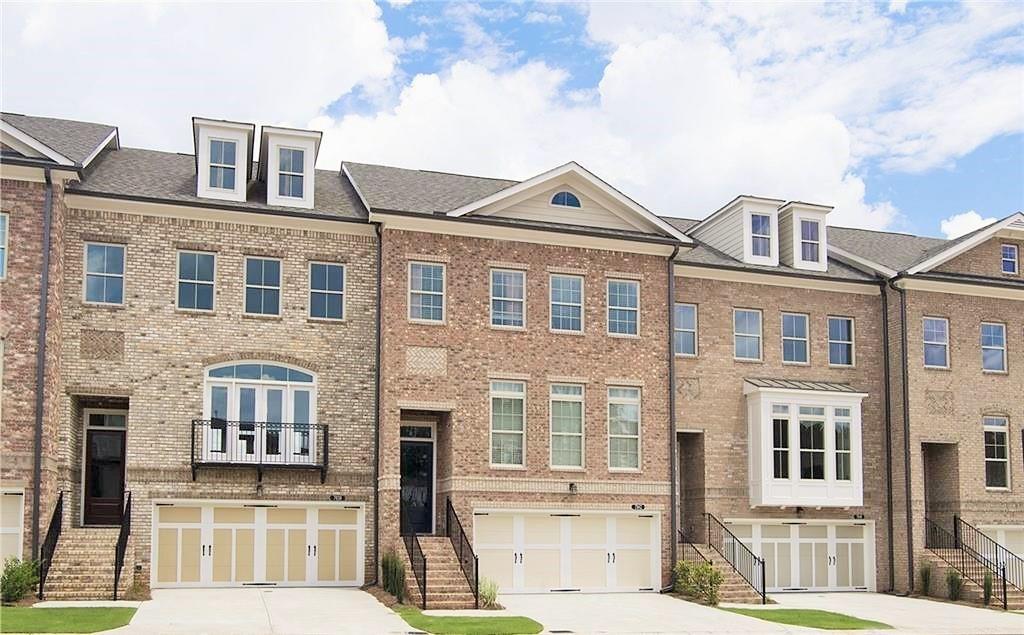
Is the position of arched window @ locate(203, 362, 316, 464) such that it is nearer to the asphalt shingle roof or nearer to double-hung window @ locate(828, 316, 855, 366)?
the asphalt shingle roof

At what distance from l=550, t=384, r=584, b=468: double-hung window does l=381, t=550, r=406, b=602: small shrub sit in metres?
4.83

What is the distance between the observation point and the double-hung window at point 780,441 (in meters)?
32.1

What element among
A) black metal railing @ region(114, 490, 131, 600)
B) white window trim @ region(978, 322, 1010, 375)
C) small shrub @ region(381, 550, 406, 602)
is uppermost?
white window trim @ region(978, 322, 1010, 375)

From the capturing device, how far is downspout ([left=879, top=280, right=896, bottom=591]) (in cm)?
3288

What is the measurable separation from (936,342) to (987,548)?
5.64 m

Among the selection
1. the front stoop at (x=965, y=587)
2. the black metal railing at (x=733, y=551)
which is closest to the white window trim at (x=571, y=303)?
the black metal railing at (x=733, y=551)

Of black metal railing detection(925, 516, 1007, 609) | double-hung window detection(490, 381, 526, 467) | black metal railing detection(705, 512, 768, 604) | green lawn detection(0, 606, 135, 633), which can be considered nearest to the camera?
green lawn detection(0, 606, 135, 633)

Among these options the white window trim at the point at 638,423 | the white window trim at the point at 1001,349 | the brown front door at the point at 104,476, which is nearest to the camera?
the brown front door at the point at 104,476

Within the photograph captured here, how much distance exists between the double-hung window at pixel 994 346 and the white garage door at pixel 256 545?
17.9m

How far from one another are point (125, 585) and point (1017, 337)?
963 inches

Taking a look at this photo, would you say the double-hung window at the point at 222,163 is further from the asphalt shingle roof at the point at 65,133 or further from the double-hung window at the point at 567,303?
the double-hung window at the point at 567,303

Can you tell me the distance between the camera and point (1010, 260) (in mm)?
35000

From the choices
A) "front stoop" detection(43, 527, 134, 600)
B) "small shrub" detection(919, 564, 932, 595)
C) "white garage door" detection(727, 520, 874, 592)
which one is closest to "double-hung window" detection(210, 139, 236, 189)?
"front stoop" detection(43, 527, 134, 600)

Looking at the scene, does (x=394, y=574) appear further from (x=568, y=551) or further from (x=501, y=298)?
(x=501, y=298)
